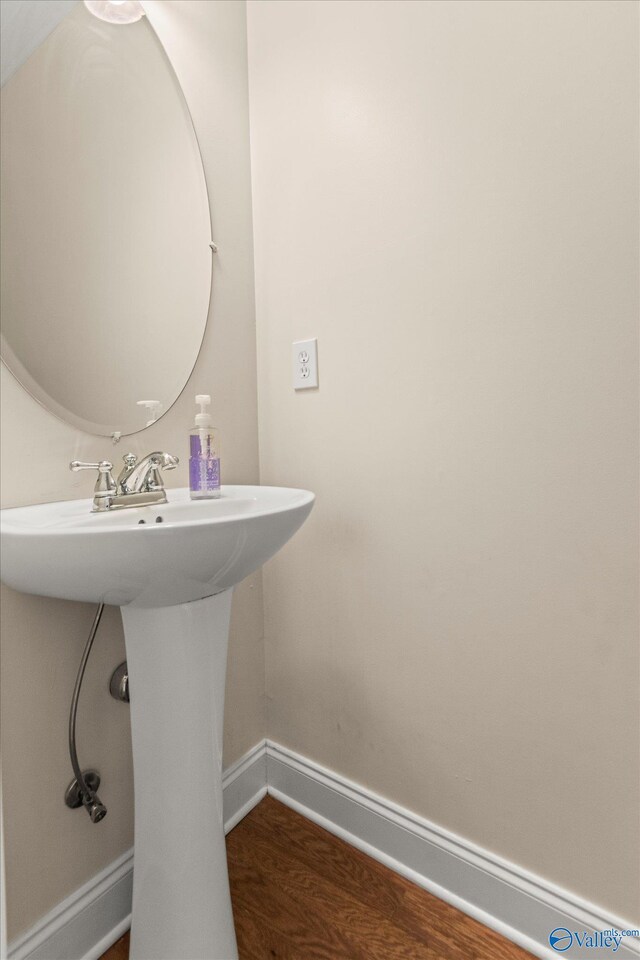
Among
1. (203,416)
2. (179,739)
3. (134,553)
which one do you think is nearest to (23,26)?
(203,416)

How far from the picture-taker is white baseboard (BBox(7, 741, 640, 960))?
2.63 feet

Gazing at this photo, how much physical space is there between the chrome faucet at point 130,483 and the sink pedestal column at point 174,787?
7.0 inches

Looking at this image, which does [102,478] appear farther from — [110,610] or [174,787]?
[174,787]

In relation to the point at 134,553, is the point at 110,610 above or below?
below

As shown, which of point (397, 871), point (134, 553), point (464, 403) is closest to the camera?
point (134, 553)

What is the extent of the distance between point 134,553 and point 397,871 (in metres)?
0.96

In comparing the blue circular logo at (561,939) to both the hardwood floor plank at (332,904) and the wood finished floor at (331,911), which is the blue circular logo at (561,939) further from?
the hardwood floor plank at (332,904)

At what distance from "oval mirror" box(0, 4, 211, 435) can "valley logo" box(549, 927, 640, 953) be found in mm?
1184

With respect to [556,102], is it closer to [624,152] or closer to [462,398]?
[624,152]

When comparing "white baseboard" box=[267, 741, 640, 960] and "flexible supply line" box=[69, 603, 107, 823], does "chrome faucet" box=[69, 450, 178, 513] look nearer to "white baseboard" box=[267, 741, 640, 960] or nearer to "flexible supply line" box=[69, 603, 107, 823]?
"flexible supply line" box=[69, 603, 107, 823]

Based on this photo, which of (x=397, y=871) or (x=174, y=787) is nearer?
(x=174, y=787)

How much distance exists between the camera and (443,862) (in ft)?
3.16

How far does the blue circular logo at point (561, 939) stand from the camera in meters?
0.81

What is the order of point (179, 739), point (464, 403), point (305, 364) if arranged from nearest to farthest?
point (179, 739) → point (464, 403) → point (305, 364)
